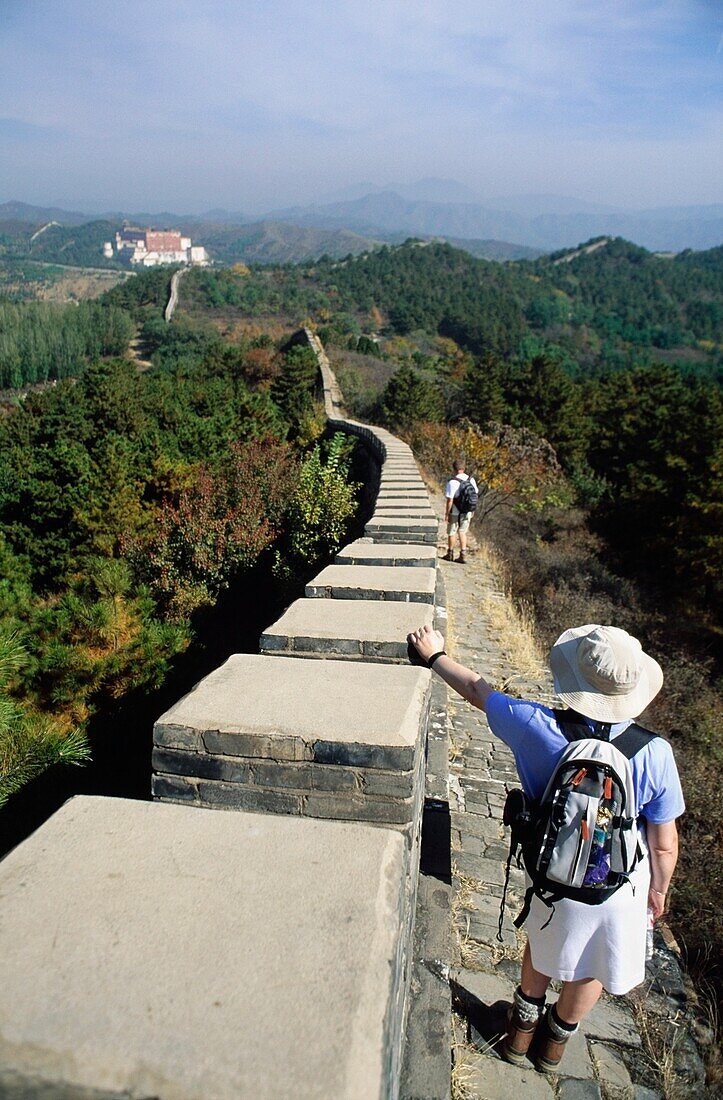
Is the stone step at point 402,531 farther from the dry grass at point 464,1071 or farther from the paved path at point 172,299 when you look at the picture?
the paved path at point 172,299

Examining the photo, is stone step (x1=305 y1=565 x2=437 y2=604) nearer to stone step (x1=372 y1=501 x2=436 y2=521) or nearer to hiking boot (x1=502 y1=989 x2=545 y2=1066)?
stone step (x1=372 y1=501 x2=436 y2=521)

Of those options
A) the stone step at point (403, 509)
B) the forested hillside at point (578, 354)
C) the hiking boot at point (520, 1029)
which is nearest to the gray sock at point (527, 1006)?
the hiking boot at point (520, 1029)

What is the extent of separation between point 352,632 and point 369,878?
1354 millimetres

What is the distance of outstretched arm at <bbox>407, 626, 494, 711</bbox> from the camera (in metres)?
2.21

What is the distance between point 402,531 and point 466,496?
9.39 ft

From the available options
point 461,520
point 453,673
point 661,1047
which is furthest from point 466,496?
point 661,1047

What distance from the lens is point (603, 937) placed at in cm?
196

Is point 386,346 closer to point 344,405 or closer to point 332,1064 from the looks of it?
point 344,405

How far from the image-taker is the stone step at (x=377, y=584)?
3359mm

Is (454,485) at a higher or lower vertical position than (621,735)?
lower

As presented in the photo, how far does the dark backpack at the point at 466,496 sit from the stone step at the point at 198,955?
622 centimetres

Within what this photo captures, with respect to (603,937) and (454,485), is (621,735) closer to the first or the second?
(603,937)

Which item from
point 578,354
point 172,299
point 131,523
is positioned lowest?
point 131,523

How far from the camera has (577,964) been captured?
1996 mm
